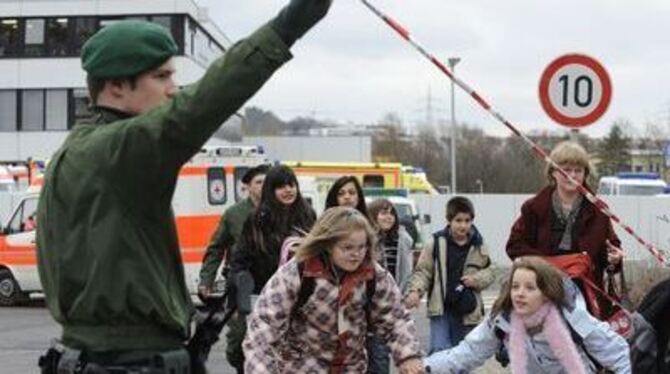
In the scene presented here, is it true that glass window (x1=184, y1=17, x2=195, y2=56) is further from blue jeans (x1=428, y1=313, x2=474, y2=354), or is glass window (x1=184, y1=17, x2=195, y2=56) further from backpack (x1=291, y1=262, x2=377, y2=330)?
backpack (x1=291, y1=262, x2=377, y2=330)

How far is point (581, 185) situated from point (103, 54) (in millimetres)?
4452

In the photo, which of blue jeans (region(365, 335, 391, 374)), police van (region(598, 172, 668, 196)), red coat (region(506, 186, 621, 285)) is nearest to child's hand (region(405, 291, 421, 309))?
blue jeans (region(365, 335, 391, 374))

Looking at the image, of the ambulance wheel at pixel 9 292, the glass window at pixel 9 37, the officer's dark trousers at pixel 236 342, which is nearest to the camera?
the officer's dark trousers at pixel 236 342

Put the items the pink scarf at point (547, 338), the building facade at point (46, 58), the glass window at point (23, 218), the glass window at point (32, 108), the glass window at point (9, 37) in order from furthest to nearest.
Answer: the glass window at point (9, 37) < the glass window at point (32, 108) < the building facade at point (46, 58) < the glass window at point (23, 218) < the pink scarf at point (547, 338)

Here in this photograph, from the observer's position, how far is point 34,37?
52.6 metres

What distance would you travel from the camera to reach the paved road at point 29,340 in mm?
11651

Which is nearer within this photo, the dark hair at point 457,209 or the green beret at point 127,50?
the green beret at point 127,50

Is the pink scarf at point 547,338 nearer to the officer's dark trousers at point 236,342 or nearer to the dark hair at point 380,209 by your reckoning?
the officer's dark trousers at point 236,342

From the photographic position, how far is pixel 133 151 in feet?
8.84

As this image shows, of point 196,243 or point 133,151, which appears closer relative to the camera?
point 133,151

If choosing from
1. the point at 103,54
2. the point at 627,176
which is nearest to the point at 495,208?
the point at 627,176

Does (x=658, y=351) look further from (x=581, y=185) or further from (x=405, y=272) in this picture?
(x=405, y=272)

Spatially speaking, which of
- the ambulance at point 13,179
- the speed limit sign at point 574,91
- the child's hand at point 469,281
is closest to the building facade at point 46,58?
the ambulance at point 13,179

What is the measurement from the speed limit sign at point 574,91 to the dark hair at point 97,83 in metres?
6.41
